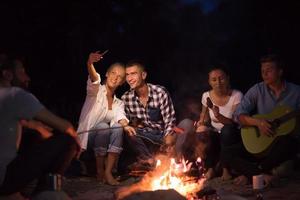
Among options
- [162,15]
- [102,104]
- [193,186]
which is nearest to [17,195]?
[193,186]

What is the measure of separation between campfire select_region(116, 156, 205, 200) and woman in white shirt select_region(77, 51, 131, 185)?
40.5 inches

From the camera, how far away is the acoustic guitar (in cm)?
571

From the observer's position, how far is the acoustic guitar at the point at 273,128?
5711mm

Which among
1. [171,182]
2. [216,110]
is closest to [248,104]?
[216,110]

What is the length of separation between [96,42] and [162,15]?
5.91 ft

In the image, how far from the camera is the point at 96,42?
9008mm

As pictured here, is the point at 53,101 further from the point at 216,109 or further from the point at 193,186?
the point at 193,186

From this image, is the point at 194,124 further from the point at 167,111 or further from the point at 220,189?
the point at 220,189

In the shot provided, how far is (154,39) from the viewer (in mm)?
9914

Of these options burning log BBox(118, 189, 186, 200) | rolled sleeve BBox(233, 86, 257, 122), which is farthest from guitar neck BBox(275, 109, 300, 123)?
burning log BBox(118, 189, 186, 200)

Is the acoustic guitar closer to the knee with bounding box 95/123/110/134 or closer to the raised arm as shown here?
the knee with bounding box 95/123/110/134

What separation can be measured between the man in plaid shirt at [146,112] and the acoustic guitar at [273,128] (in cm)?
100

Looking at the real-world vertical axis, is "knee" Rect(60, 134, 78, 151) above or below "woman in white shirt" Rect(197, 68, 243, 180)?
below

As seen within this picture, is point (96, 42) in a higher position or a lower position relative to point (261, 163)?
higher
